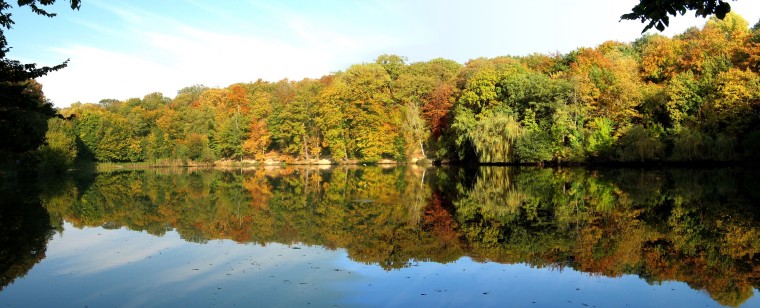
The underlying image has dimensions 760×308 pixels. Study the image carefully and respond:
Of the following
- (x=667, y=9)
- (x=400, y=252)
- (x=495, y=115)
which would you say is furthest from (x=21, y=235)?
(x=495, y=115)

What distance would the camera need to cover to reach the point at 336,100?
196ft

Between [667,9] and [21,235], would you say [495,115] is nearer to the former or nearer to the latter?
[21,235]

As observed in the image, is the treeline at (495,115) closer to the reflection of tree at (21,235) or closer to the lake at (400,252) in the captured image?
the lake at (400,252)

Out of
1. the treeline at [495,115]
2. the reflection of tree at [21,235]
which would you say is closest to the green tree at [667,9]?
the reflection of tree at [21,235]

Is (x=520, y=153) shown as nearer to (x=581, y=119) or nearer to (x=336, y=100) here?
(x=581, y=119)

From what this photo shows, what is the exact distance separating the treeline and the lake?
18.1 metres

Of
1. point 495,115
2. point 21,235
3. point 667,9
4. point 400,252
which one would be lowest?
point 21,235

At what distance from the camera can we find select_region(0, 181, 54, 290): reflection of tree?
9.69 metres

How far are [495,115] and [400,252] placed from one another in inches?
1364

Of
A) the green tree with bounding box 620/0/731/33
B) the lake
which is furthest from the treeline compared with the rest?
the green tree with bounding box 620/0/731/33

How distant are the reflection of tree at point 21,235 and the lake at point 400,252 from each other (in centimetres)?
5

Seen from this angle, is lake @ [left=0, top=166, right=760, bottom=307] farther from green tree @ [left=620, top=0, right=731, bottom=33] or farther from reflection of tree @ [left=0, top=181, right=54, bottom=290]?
green tree @ [left=620, top=0, right=731, bottom=33]

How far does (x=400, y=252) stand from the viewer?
1015 centimetres

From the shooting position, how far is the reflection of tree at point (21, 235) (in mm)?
9688
